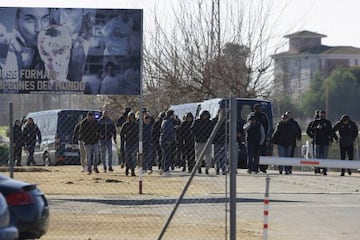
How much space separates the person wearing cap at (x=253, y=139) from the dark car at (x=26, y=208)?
16968 millimetres

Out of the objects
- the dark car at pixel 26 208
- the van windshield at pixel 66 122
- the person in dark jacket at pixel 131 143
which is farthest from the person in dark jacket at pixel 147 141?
the dark car at pixel 26 208

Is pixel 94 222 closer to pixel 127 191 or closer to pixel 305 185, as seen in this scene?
pixel 127 191

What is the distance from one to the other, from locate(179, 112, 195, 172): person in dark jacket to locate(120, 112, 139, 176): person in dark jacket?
1.50 m

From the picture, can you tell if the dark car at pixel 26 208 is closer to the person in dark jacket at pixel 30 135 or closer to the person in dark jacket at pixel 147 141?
the person in dark jacket at pixel 147 141

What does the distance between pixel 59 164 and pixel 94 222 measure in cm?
2090

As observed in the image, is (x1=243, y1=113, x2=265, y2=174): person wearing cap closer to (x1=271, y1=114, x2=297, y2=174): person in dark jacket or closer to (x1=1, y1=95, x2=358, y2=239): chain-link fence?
(x1=271, y1=114, x2=297, y2=174): person in dark jacket

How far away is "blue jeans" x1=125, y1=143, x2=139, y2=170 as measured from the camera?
2750 cm

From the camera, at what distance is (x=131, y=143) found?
28.2 metres

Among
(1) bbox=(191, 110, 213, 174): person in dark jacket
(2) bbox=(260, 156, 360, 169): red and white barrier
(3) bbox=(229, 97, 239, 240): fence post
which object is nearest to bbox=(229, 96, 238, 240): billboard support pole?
(3) bbox=(229, 97, 239, 240): fence post

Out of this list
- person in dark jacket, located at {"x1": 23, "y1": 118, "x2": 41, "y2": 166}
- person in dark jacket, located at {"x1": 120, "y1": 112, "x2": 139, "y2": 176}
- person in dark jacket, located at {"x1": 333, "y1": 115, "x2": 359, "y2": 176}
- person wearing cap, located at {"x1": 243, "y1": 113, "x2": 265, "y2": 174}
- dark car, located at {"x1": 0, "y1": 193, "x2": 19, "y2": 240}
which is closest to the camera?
dark car, located at {"x1": 0, "y1": 193, "x2": 19, "y2": 240}

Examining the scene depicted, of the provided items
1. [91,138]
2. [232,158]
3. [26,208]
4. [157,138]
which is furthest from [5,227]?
[157,138]

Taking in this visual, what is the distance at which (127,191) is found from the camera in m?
22.9

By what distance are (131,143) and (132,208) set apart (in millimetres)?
8799

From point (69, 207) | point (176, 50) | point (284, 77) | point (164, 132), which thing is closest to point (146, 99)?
point (176, 50)
